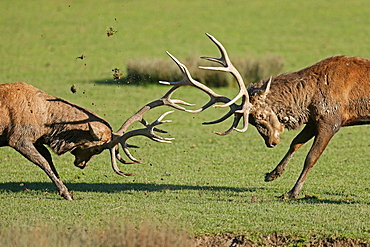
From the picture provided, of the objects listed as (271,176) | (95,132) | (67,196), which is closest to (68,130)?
(95,132)

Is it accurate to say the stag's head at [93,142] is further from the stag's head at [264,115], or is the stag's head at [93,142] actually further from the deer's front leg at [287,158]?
the deer's front leg at [287,158]

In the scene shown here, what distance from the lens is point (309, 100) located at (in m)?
10.6

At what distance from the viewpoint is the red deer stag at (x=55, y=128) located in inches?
406

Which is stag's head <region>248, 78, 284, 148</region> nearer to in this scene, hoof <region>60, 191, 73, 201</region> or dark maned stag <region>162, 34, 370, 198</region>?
dark maned stag <region>162, 34, 370, 198</region>

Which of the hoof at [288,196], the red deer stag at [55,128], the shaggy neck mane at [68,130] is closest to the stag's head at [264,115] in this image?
the hoof at [288,196]

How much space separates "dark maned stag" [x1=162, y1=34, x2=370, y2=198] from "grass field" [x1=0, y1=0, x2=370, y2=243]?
113cm

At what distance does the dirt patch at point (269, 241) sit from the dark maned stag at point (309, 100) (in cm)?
216

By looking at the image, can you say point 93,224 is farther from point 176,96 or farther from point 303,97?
point 176,96

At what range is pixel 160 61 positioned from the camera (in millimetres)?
26953

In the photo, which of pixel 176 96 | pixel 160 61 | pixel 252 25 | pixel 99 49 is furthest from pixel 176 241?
pixel 252 25

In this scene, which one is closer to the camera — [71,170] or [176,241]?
[176,241]

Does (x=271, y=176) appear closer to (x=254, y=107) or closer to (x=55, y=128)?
(x=254, y=107)

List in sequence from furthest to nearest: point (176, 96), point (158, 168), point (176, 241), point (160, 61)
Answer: point (160, 61), point (176, 96), point (158, 168), point (176, 241)

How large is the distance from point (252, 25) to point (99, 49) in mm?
10989
